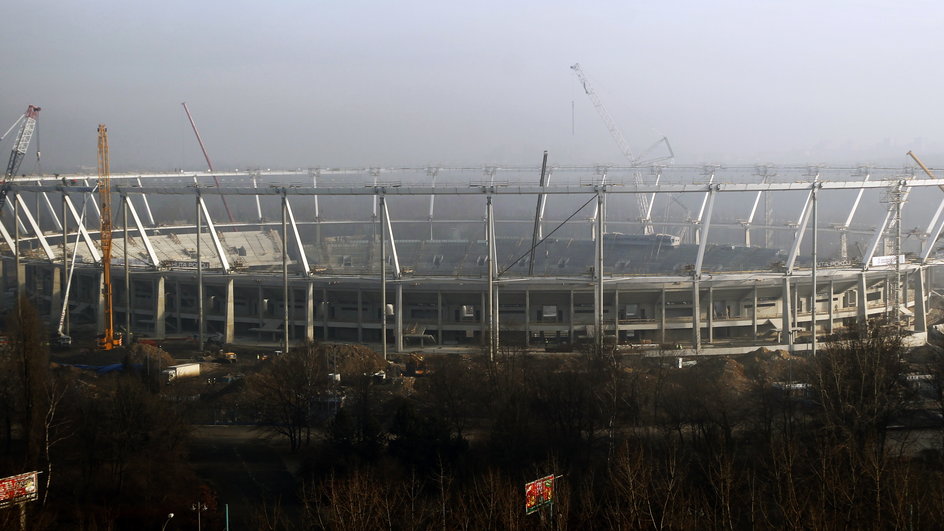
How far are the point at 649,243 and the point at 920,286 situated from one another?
10.5 meters

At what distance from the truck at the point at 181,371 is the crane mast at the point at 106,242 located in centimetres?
349

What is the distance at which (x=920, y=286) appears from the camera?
65.7ft

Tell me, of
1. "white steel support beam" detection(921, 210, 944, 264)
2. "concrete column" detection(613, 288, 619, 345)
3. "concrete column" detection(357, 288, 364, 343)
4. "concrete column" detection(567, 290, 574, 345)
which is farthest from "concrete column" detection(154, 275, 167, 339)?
"white steel support beam" detection(921, 210, 944, 264)

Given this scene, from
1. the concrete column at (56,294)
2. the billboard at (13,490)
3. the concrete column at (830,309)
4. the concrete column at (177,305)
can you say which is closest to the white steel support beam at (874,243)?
the concrete column at (830,309)

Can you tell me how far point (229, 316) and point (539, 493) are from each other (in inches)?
535

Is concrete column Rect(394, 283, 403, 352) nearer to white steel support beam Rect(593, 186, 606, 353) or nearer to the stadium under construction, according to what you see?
the stadium under construction

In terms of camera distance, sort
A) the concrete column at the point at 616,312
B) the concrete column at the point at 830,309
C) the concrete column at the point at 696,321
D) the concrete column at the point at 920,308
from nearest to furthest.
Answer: the concrete column at the point at 696,321
the concrete column at the point at 616,312
the concrete column at the point at 830,309
the concrete column at the point at 920,308

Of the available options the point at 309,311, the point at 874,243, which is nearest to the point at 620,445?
the point at 309,311

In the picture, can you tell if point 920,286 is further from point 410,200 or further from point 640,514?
point 410,200

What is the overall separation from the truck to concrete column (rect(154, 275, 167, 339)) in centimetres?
412

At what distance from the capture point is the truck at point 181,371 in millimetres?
14464

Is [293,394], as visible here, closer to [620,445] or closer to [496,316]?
[620,445]

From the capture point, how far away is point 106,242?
2019 centimetres

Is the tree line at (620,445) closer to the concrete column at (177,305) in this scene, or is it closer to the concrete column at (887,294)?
the concrete column at (177,305)
